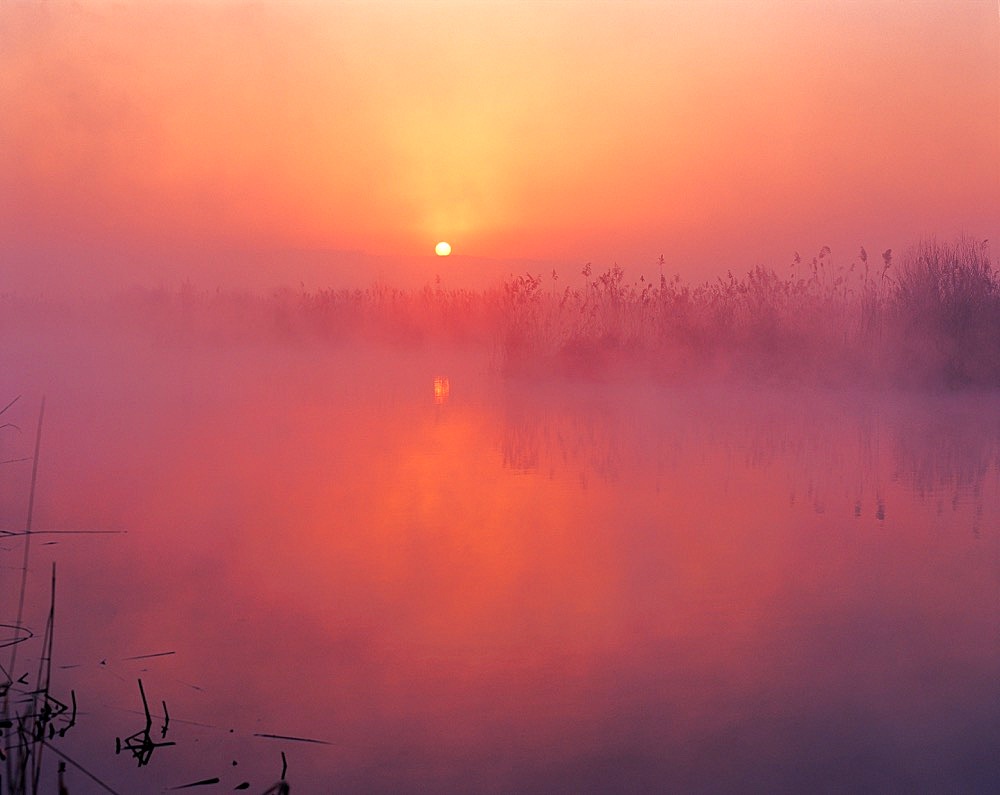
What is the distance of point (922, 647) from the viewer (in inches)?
115

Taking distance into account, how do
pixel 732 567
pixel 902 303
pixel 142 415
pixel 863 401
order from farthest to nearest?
pixel 902 303 < pixel 863 401 < pixel 142 415 < pixel 732 567

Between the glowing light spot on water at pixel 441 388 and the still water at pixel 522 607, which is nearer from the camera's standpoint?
the still water at pixel 522 607

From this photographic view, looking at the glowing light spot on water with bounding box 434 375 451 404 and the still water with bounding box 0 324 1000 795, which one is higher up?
the glowing light spot on water with bounding box 434 375 451 404

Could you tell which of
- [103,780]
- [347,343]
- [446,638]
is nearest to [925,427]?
[446,638]

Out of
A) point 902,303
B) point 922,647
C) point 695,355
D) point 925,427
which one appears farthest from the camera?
point 695,355

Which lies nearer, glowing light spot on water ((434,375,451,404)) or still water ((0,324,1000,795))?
still water ((0,324,1000,795))

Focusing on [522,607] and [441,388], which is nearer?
[522,607]

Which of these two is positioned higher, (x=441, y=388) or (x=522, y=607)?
(x=441, y=388)

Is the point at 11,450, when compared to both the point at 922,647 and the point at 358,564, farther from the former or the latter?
the point at 922,647

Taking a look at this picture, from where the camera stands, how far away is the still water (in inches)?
89.0

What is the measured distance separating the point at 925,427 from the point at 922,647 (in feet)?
15.2

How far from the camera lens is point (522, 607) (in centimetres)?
325

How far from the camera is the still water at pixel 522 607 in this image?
2.26 meters

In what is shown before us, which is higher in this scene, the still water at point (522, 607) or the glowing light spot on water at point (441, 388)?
the glowing light spot on water at point (441, 388)
